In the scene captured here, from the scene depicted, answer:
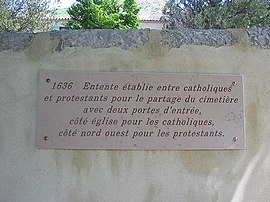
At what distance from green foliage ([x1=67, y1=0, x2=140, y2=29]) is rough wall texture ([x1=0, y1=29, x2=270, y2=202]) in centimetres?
1015

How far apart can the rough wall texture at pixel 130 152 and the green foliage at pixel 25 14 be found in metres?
6.47

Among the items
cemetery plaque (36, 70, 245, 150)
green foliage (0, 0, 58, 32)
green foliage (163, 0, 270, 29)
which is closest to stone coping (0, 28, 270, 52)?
cemetery plaque (36, 70, 245, 150)

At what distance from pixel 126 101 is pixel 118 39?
1.54ft

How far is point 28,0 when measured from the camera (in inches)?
385

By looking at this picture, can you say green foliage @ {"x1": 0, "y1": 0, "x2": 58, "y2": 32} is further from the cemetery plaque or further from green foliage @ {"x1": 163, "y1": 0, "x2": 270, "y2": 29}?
the cemetery plaque

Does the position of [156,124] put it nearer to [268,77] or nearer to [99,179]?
[99,179]

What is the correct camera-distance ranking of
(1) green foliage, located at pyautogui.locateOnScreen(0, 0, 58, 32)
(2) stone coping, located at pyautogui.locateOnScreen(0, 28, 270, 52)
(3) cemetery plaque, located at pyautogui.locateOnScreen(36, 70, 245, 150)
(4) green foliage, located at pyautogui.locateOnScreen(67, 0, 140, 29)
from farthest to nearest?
1. (4) green foliage, located at pyautogui.locateOnScreen(67, 0, 140, 29)
2. (1) green foliage, located at pyautogui.locateOnScreen(0, 0, 58, 32)
3. (2) stone coping, located at pyautogui.locateOnScreen(0, 28, 270, 52)
4. (3) cemetery plaque, located at pyautogui.locateOnScreen(36, 70, 245, 150)

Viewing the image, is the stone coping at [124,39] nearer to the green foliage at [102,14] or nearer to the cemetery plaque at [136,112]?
the cemetery plaque at [136,112]

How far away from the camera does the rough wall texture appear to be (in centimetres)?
297

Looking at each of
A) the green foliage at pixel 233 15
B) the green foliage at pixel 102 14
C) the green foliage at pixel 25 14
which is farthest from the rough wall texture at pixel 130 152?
the green foliage at pixel 102 14

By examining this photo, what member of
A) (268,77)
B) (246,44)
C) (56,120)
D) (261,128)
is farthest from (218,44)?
(56,120)

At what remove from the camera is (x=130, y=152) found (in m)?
2.97

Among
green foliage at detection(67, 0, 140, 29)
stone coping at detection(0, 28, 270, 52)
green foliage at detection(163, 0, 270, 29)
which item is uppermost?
green foliage at detection(67, 0, 140, 29)

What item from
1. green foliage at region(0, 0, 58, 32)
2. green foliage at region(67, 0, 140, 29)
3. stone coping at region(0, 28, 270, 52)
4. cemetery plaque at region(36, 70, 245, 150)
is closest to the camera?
cemetery plaque at region(36, 70, 245, 150)
